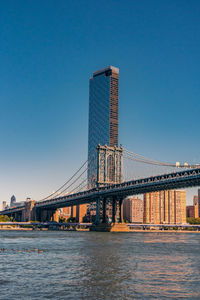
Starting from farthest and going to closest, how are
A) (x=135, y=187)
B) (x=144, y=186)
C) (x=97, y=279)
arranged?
(x=135, y=187) → (x=144, y=186) → (x=97, y=279)

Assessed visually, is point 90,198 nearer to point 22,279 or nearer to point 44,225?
point 44,225

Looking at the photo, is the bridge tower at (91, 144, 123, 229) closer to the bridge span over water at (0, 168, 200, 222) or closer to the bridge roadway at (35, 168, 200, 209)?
the bridge span over water at (0, 168, 200, 222)

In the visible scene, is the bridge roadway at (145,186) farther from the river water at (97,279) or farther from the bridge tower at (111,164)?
the river water at (97,279)

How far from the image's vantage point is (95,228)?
133m

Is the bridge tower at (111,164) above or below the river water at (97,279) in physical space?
above

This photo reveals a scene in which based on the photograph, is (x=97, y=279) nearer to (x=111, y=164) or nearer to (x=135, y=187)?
(x=135, y=187)

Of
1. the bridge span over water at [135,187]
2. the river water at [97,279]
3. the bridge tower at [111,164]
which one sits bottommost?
the river water at [97,279]

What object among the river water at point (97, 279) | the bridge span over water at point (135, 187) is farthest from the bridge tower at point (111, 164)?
the river water at point (97, 279)

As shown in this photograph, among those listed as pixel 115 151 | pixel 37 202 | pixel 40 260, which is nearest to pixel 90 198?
pixel 115 151

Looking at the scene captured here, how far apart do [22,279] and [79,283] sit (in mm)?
3996

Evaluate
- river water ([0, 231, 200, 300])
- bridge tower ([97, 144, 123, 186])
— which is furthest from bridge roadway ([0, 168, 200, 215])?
river water ([0, 231, 200, 300])

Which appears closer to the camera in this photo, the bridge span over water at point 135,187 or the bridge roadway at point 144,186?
the bridge roadway at point 144,186

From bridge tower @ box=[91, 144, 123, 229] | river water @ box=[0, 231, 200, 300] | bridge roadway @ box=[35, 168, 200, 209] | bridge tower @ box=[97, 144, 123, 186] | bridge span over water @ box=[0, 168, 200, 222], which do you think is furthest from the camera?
bridge tower @ box=[97, 144, 123, 186]

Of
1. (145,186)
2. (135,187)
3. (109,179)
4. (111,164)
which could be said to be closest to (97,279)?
(145,186)
